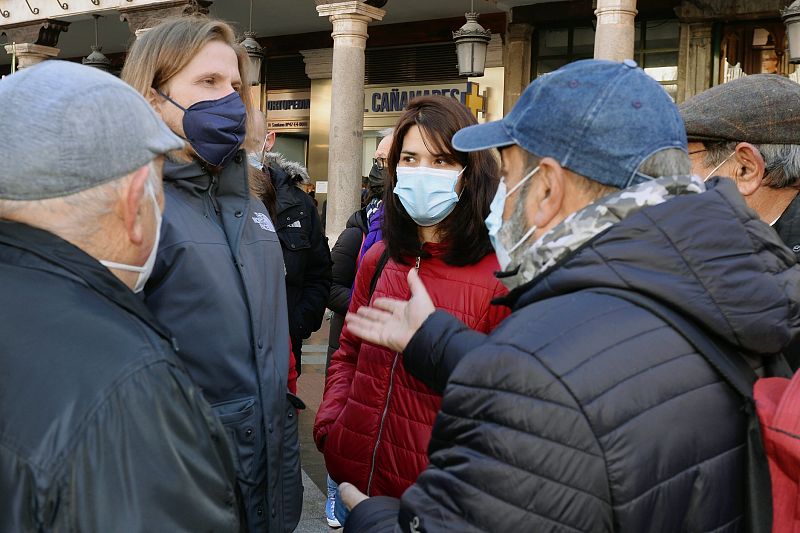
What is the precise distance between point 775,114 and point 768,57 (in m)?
10.9

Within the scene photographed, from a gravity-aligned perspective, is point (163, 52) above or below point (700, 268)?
above

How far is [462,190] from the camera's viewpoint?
2867 millimetres

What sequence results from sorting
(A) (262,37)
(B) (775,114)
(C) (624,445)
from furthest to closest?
(A) (262,37), (B) (775,114), (C) (624,445)

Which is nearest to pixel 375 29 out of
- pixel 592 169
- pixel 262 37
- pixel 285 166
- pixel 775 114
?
pixel 262 37

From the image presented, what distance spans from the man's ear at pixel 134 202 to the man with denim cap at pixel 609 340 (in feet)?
2.06

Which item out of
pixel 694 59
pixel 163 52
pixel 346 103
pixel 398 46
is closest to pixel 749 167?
pixel 163 52

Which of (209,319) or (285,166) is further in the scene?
(285,166)

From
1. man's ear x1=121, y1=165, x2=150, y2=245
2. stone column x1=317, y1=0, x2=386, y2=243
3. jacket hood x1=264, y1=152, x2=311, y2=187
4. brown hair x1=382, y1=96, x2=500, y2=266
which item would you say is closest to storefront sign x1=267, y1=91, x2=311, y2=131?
stone column x1=317, y1=0, x2=386, y2=243

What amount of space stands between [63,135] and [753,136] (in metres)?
2.05

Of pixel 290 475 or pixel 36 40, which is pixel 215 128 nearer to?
pixel 290 475

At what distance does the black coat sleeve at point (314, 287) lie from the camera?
4.81 meters

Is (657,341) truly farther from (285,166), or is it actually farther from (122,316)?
(285,166)

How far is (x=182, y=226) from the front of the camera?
2.23 metres

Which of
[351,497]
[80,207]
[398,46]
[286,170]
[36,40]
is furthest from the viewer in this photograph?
[398,46]
